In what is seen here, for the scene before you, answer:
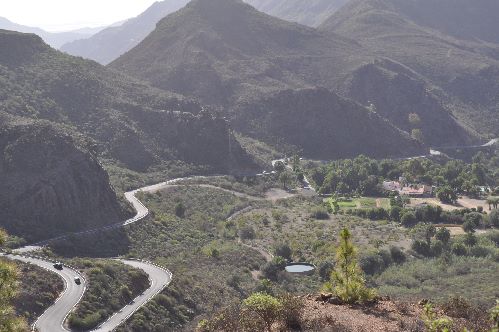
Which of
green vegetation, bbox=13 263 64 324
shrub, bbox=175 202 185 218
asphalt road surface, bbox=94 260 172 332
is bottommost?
shrub, bbox=175 202 185 218

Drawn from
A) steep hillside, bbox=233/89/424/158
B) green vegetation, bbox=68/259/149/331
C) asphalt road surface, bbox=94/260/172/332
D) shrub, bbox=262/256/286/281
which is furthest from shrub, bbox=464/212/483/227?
steep hillside, bbox=233/89/424/158

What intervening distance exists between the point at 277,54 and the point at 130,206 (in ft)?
348

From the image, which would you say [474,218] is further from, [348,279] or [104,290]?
[348,279]

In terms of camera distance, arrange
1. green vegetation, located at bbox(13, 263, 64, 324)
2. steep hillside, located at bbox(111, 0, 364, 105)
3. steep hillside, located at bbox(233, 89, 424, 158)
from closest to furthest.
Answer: green vegetation, located at bbox(13, 263, 64, 324) → steep hillside, located at bbox(233, 89, 424, 158) → steep hillside, located at bbox(111, 0, 364, 105)

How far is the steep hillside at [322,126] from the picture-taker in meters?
144

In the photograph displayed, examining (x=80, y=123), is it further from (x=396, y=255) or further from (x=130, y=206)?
(x=396, y=255)

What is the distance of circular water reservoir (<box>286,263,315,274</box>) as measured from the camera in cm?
6488

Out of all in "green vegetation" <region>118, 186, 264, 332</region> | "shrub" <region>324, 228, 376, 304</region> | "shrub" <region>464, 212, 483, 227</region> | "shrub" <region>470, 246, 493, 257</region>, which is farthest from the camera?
"shrub" <region>464, 212, 483, 227</region>

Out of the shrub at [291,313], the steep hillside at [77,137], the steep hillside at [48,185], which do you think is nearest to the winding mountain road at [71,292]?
the steep hillside at [48,185]

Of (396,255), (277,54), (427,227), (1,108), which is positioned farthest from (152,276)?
(277,54)

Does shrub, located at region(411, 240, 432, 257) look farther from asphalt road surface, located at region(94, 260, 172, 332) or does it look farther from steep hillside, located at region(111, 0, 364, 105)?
steep hillside, located at region(111, 0, 364, 105)

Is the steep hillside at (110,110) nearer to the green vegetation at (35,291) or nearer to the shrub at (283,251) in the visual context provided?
the shrub at (283,251)

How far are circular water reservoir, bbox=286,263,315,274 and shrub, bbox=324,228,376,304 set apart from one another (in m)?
35.4

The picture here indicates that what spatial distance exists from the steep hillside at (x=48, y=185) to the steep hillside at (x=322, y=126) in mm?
68663
